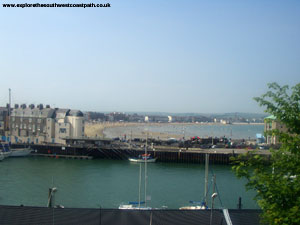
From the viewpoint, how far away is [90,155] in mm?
18719

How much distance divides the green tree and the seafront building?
18.9 meters

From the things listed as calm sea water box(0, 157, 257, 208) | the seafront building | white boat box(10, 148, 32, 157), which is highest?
the seafront building

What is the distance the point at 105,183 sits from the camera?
11.5 metres

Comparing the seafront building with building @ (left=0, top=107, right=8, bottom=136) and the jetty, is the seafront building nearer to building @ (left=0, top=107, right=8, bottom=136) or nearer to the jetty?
building @ (left=0, top=107, right=8, bottom=136)

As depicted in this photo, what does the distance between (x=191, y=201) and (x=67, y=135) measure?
13463mm

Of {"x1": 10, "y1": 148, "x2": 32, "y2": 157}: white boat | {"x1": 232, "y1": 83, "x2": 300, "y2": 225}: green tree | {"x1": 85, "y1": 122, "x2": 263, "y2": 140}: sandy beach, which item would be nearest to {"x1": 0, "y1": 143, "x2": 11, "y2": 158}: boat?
{"x1": 10, "y1": 148, "x2": 32, "y2": 157}: white boat

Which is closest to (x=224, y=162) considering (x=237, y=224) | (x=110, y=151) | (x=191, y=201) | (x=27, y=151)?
(x=110, y=151)

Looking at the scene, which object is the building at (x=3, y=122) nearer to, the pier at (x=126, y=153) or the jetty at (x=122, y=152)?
the jetty at (x=122, y=152)

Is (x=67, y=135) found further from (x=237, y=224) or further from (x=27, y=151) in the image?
(x=237, y=224)

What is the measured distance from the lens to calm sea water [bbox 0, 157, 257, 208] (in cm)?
917

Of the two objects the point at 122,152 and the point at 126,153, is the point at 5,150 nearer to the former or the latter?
the point at 122,152

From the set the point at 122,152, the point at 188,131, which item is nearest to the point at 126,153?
the point at 122,152

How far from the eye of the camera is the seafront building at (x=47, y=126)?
2086 centimetres

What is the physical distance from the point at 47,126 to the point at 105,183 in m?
10.7
